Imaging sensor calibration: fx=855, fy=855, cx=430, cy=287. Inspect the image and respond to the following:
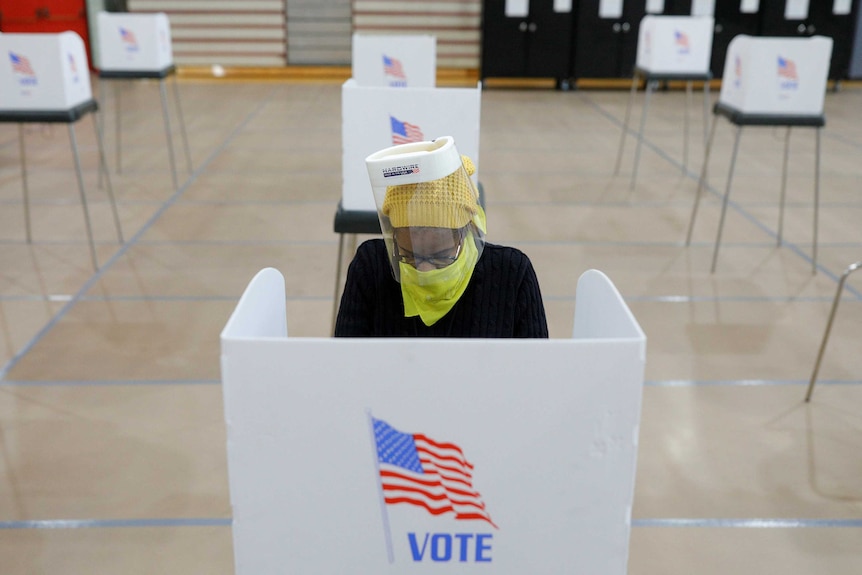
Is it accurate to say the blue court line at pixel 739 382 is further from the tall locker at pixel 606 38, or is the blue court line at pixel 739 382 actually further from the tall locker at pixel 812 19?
the tall locker at pixel 812 19

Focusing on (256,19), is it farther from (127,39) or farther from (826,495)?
(826,495)

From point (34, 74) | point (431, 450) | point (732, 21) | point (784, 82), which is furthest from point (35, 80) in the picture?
point (732, 21)

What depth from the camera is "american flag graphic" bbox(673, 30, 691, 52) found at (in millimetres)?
5570

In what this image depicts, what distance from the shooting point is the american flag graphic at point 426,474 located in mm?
995

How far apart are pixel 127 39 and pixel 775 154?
16.0 ft

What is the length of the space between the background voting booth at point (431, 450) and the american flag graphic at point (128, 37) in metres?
4.75

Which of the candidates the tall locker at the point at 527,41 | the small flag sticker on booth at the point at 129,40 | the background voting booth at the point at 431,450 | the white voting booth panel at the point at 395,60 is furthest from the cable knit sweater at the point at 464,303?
the tall locker at the point at 527,41

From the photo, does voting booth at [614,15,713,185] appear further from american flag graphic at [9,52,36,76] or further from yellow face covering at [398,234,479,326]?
yellow face covering at [398,234,479,326]

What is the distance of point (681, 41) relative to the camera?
220 inches

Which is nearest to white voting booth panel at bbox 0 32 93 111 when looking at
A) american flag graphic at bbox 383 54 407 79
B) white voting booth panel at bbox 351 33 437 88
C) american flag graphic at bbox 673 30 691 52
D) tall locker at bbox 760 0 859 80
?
white voting booth panel at bbox 351 33 437 88

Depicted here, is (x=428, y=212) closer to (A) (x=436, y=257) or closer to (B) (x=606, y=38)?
(A) (x=436, y=257)

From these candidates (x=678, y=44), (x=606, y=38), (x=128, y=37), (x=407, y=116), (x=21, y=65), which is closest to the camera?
(x=407, y=116)

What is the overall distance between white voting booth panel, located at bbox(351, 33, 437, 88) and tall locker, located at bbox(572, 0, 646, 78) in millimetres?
6138

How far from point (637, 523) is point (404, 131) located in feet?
4.47
